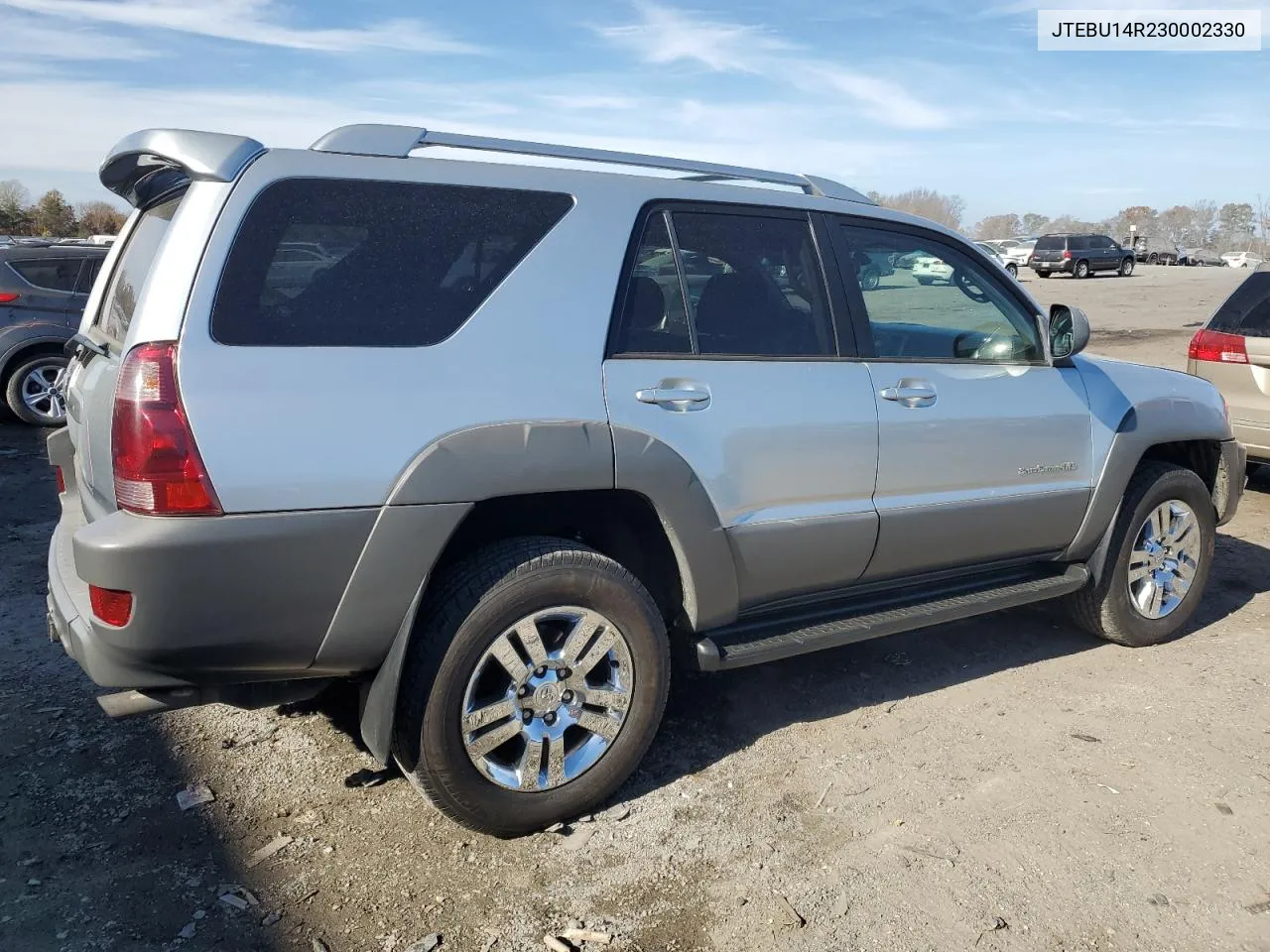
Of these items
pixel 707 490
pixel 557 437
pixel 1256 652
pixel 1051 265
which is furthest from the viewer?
pixel 1051 265

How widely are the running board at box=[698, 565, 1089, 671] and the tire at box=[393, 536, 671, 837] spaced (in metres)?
0.28

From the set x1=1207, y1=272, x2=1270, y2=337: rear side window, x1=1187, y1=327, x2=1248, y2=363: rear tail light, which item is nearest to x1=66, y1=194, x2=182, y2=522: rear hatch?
x1=1187, y1=327, x2=1248, y2=363: rear tail light

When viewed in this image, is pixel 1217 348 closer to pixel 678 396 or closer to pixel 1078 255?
pixel 678 396

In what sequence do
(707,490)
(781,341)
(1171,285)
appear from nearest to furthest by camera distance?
(707,490) < (781,341) < (1171,285)

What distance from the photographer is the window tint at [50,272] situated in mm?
9680

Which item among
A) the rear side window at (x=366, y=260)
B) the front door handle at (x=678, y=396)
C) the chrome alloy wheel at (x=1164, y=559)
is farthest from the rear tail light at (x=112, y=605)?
the chrome alloy wheel at (x=1164, y=559)

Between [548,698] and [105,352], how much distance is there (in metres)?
1.62

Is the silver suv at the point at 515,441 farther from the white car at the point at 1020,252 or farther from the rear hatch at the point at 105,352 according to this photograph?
the white car at the point at 1020,252

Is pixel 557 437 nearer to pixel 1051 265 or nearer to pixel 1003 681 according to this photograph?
pixel 1003 681

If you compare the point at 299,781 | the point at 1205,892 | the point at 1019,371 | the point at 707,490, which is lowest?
the point at 299,781

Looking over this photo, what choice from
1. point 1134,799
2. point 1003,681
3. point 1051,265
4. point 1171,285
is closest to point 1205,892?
point 1134,799

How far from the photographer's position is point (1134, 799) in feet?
11.2

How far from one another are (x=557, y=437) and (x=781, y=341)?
100 centimetres

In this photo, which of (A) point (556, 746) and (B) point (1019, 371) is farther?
(B) point (1019, 371)
